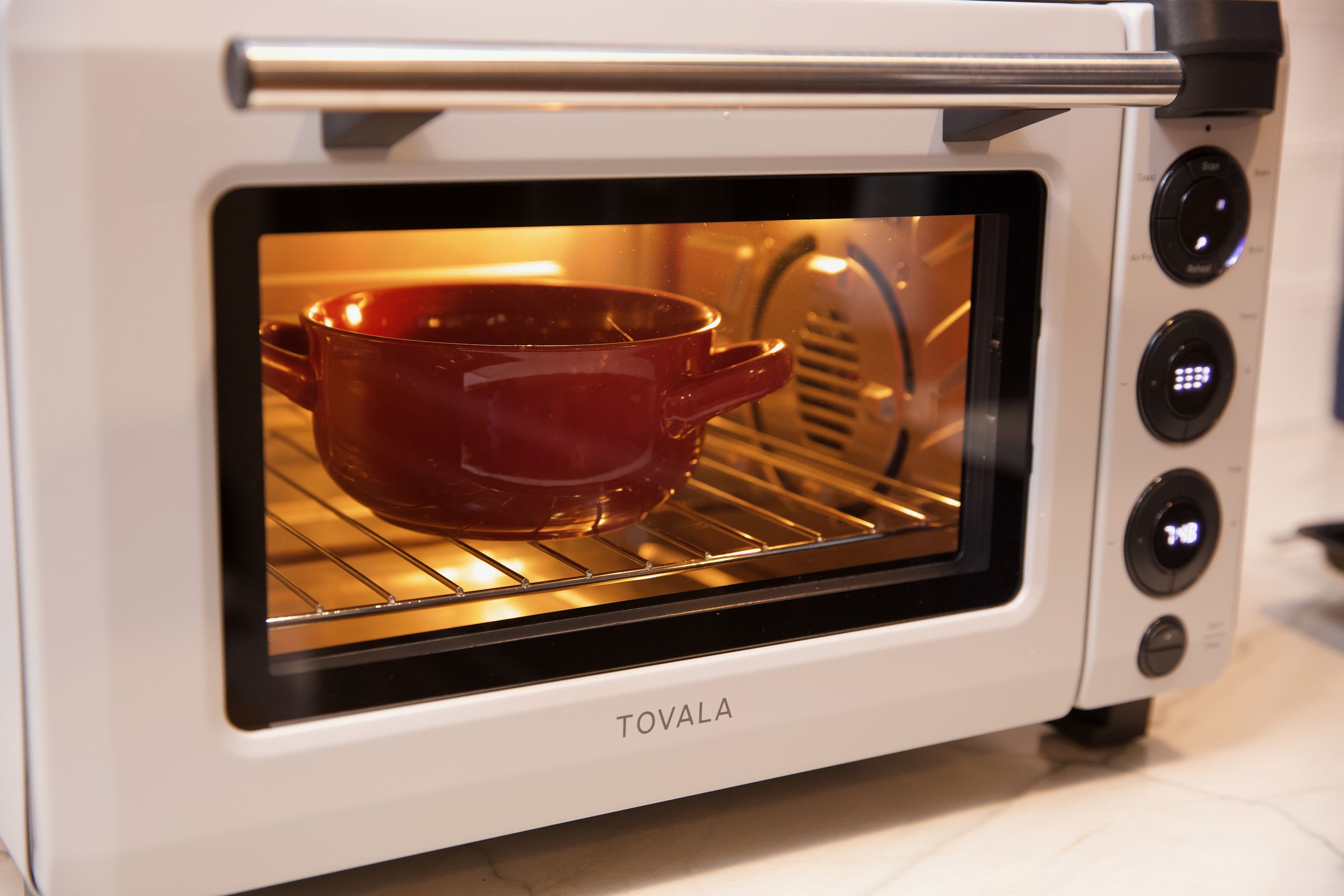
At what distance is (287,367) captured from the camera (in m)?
0.52

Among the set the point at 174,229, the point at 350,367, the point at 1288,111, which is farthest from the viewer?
the point at 1288,111

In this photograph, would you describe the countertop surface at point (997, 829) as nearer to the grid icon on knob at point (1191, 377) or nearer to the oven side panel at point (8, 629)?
the oven side panel at point (8, 629)

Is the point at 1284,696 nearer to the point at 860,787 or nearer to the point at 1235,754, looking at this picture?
the point at 1235,754

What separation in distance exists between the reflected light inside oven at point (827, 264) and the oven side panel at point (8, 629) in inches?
13.2

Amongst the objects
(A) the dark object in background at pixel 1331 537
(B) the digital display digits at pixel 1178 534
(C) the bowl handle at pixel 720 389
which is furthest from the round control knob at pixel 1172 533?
(A) the dark object in background at pixel 1331 537

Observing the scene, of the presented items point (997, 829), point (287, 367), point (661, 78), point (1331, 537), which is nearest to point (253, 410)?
point (287, 367)

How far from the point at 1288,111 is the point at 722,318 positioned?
941 mm

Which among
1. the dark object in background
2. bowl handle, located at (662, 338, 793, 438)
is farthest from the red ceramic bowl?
the dark object in background

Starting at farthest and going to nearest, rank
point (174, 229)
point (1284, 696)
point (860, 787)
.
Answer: point (1284, 696) < point (860, 787) < point (174, 229)

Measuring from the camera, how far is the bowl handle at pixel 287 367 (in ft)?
1.70

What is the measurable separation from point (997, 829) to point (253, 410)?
413 mm

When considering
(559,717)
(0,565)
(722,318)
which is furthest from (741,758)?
(0,565)

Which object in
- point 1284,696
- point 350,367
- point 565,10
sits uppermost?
point 565,10

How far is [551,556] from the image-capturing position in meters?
0.61
